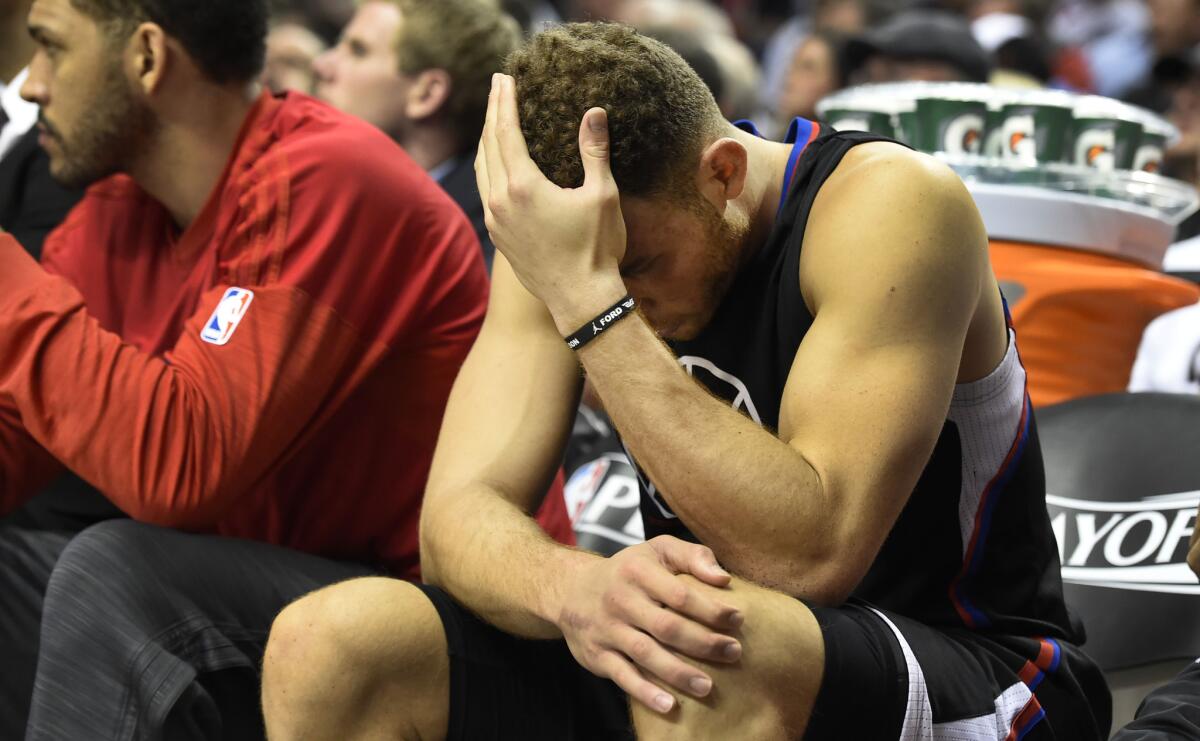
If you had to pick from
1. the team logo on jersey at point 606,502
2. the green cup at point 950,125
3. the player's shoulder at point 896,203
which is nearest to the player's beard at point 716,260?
the player's shoulder at point 896,203

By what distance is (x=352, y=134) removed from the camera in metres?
2.65

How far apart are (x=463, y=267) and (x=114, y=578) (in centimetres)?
81

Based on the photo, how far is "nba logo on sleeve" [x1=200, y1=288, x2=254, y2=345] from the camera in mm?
2430

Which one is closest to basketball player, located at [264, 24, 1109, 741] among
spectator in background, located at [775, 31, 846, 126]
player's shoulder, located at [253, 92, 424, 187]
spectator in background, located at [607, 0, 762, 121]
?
player's shoulder, located at [253, 92, 424, 187]

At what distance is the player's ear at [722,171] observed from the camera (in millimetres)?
2025

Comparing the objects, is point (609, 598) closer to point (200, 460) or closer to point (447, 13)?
point (200, 460)

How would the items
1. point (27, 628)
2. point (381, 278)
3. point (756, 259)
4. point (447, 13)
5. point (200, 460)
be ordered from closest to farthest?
point (756, 259), point (200, 460), point (381, 278), point (27, 628), point (447, 13)

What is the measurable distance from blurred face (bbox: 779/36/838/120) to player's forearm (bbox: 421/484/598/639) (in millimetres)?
4702

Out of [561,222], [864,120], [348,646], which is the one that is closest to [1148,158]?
[864,120]

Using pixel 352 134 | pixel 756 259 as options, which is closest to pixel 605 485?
pixel 352 134

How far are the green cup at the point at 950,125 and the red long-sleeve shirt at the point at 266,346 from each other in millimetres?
1245

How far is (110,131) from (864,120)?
5.69 ft

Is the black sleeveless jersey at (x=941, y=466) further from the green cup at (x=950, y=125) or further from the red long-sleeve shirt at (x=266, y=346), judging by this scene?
the green cup at (x=950, y=125)

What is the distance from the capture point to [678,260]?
2.05 meters
